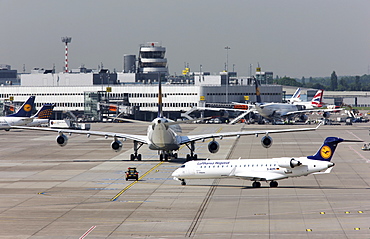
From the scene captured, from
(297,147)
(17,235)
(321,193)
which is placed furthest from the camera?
(297,147)

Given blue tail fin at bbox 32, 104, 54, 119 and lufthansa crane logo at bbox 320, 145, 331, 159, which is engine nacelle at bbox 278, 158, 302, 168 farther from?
blue tail fin at bbox 32, 104, 54, 119

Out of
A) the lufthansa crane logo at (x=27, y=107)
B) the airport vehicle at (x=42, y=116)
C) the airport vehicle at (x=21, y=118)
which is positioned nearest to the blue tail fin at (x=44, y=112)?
the airport vehicle at (x=42, y=116)

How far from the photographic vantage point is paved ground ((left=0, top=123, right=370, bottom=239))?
3950 cm

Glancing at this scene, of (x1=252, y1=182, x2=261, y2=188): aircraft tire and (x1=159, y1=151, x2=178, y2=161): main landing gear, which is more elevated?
(x1=252, y1=182, x2=261, y2=188): aircraft tire

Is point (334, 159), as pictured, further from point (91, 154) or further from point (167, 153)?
point (91, 154)

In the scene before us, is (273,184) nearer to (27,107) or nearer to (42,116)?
(27,107)

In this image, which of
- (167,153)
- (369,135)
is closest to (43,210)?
(167,153)

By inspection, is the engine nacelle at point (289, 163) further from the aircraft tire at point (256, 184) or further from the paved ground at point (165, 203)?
the aircraft tire at point (256, 184)

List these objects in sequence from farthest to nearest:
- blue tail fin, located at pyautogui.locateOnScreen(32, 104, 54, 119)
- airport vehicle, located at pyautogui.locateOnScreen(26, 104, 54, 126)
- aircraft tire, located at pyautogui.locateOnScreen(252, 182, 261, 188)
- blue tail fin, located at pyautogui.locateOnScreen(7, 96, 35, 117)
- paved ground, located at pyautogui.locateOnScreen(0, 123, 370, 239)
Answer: blue tail fin, located at pyautogui.locateOnScreen(32, 104, 54, 119) < airport vehicle, located at pyautogui.locateOnScreen(26, 104, 54, 126) < blue tail fin, located at pyautogui.locateOnScreen(7, 96, 35, 117) < aircraft tire, located at pyautogui.locateOnScreen(252, 182, 261, 188) < paved ground, located at pyautogui.locateOnScreen(0, 123, 370, 239)

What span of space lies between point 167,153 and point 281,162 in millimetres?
25705

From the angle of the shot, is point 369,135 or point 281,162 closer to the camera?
point 281,162

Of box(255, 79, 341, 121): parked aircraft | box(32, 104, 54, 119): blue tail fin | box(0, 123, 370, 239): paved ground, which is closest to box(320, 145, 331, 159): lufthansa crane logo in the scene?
box(0, 123, 370, 239): paved ground

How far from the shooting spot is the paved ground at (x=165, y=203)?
39500mm

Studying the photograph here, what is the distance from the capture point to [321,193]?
5262 centimetres
